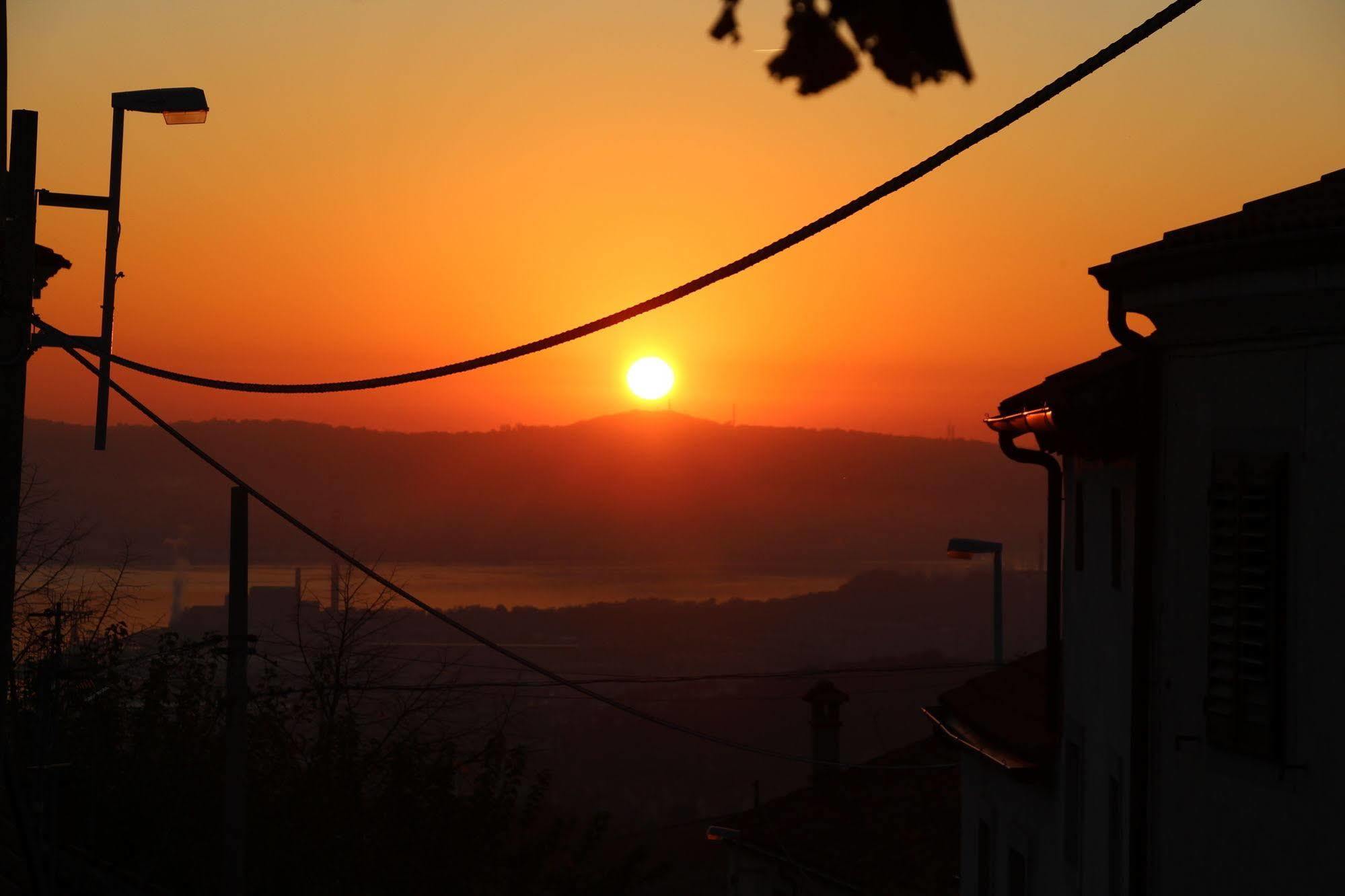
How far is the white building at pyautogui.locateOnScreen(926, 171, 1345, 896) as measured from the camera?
7.55 metres

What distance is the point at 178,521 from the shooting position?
115m

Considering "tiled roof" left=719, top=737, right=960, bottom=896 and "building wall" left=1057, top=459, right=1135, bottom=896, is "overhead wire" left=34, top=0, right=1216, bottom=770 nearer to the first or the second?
"building wall" left=1057, top=459, right=1135, bottom=896

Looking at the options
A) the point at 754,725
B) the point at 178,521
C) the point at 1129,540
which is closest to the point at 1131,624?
the point at 1129,540

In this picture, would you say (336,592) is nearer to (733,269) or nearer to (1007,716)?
(1007,716)

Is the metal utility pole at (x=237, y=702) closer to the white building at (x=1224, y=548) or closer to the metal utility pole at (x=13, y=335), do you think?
the metal utility pole at (x=13, y=335)

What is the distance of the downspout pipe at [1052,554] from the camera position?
13.2 meters

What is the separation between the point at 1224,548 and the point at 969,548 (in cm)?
2058

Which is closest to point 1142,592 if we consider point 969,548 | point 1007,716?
point 1007,716

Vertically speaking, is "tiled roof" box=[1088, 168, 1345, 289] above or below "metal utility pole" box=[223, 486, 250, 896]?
above

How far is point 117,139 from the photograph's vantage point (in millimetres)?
9766

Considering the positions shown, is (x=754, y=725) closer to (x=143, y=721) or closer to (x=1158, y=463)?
(x=143, y=721)

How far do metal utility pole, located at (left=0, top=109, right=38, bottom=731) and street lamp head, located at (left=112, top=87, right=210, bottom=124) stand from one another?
4.96 ft

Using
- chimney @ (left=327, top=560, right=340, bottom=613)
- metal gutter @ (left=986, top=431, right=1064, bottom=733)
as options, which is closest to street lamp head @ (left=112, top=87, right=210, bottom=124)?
metal gutter @ (left=986, top=431, right=1064, bottom=733)

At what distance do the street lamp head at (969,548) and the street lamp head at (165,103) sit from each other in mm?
21010
